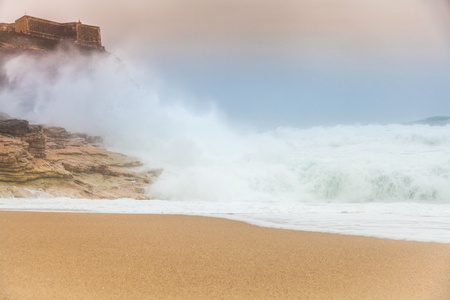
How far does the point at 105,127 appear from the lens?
14.4m

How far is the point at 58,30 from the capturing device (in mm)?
26484

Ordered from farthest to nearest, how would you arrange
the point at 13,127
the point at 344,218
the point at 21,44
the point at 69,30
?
the point at 69,30 → the point at 21,44 → the point at 13,127 → the point at 344,218

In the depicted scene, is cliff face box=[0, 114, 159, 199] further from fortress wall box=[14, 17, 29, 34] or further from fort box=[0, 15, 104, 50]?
fort box=[0, 15, 104, 50]

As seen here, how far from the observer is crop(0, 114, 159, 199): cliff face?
8961mm

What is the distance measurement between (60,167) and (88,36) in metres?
20.3

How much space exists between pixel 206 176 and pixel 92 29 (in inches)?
842

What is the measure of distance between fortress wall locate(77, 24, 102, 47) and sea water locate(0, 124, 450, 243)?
1624 centimetres

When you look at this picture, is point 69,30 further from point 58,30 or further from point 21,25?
point 21,25

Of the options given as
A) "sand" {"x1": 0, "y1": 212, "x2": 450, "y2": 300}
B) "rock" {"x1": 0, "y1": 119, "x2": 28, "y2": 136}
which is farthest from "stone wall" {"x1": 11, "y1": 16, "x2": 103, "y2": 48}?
"sand" {"x1": 0, "y1": 212, "x2": 450, "y2": 300}

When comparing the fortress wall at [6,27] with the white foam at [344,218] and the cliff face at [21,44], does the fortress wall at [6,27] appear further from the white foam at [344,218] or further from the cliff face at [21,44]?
the white foam at [344,218]

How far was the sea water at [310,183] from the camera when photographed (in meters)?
5.69

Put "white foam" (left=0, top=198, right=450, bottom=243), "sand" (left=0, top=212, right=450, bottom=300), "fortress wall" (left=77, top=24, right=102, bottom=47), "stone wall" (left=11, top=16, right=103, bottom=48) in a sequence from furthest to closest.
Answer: "fortress wall" (left=77, top=24, right=102, bottom=47), "stone wall" (left=11, top=16, right=103, bottom=48), "white foam" (left=0, top=198, right=450, bottom=243), "sand" (left=0, top=212, right=450, bottom=300)

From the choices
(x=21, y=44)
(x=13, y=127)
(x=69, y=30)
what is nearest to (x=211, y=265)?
(x=13, y=127)

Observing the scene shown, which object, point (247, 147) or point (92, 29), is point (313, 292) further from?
point (92, 29)
